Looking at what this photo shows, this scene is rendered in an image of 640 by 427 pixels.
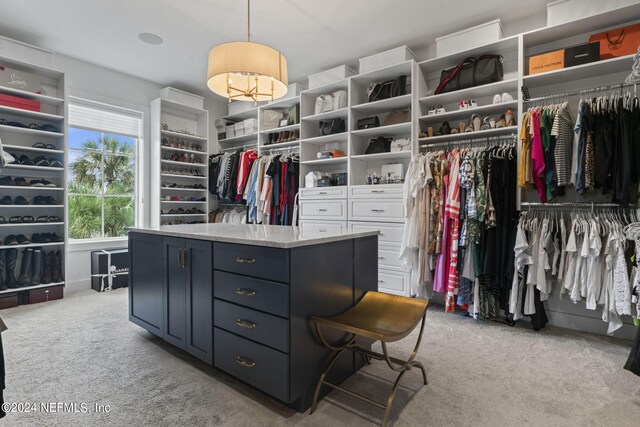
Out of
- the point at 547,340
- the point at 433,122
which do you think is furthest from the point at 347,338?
the point at 433,122

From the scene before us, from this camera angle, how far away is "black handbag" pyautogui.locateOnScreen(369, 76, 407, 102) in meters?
3.80

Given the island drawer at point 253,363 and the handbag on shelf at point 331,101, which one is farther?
the handbag on shelf at point 331,101

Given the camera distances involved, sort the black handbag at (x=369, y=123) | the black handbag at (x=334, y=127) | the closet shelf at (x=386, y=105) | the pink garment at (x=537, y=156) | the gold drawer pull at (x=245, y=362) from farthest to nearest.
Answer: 1. the black handbag at (x=334, y=127)
2. the black handbag at (x=369, y=123)
3. the closet shelf at (x=386, y=105)
4. the pink garment at (x=537, y=156)
5. the gold drawer pull at (x=245, y=362)

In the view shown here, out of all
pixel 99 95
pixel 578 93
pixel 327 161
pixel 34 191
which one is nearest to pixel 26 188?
pixel 34 191

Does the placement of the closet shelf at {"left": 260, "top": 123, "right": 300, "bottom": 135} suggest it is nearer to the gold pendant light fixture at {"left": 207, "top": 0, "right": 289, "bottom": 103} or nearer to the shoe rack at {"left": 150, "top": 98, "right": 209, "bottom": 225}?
the shoe rack at {"left": 150, "top": 98, "right": 209, "bottom": 225}

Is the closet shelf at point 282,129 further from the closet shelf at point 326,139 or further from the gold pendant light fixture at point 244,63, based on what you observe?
the gold pendant light fixture at point 244,63

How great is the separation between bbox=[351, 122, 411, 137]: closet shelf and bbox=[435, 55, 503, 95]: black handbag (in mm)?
485

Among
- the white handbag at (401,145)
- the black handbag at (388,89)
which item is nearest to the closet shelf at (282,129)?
the black handbag at (388,89)

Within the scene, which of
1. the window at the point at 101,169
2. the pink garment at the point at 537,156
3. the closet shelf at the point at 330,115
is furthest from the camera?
the window at the point at 101,169

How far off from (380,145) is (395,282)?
1629 mm

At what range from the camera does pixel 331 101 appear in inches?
171

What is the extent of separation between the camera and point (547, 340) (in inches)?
107

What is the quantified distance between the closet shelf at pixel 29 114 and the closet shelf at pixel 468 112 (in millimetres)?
A: 4185

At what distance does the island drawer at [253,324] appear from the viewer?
1645 millimetres
